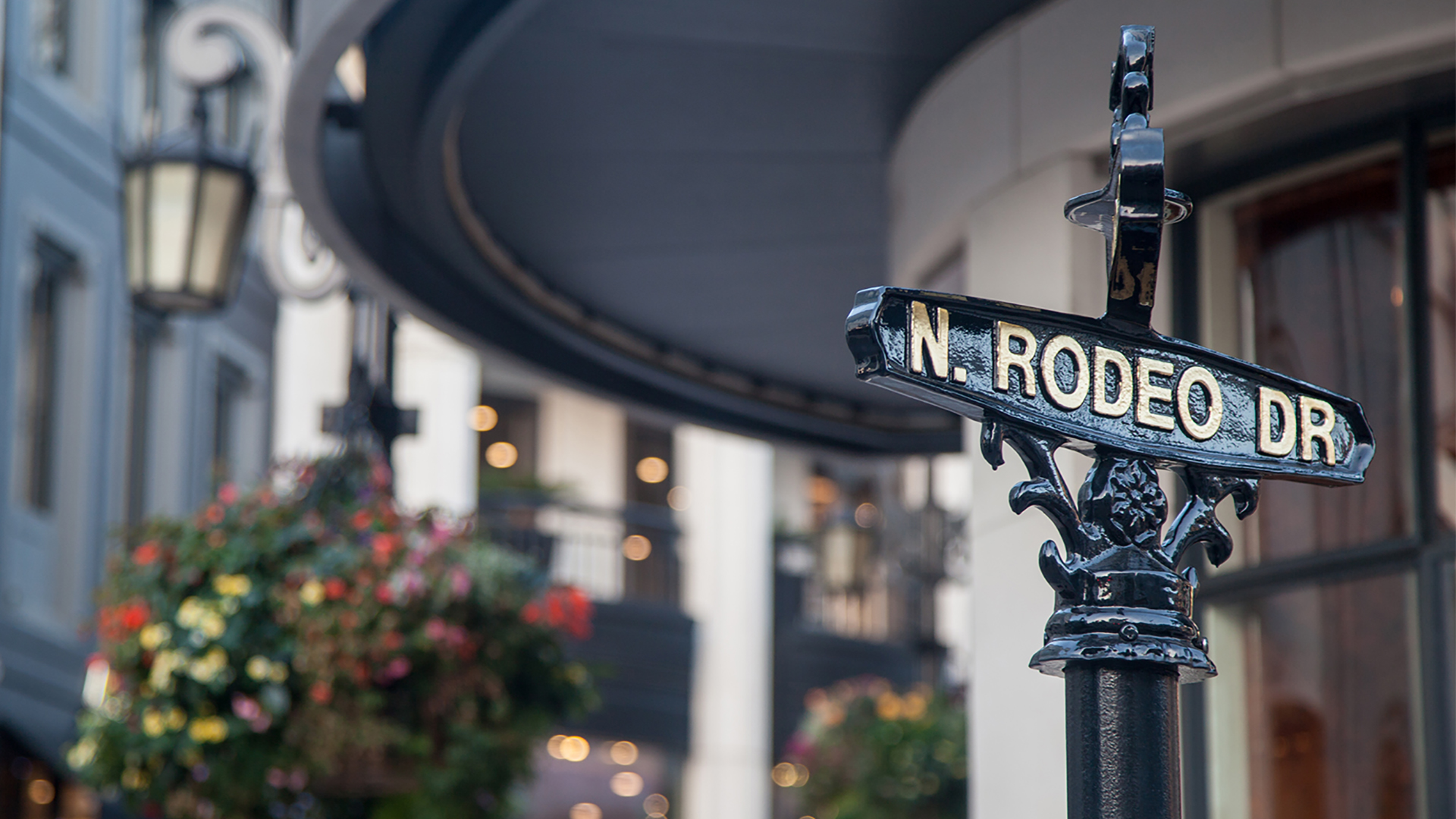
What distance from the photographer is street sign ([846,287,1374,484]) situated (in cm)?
228

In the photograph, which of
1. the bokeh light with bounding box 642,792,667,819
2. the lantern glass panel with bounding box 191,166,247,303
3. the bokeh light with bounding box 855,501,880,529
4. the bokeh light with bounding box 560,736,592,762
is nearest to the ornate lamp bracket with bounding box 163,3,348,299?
the lantern glass panel with bounding box 191,166,247,303

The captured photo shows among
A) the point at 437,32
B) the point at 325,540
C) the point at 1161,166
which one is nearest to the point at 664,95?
the point at 437,32

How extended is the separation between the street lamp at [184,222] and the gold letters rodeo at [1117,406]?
5.68 meters

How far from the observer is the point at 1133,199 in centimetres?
228

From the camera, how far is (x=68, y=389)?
57.1ft

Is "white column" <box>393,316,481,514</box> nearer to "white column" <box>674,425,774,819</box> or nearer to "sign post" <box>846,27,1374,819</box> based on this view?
"white column" <box>674,425,774,819</box>

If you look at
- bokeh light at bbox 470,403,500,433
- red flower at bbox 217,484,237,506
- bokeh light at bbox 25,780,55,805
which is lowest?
bokeh light at bbox 25,780,55,805

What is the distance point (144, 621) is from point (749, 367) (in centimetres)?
291

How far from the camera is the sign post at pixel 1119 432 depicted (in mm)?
2258

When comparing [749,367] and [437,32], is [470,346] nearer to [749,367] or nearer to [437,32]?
[749,367]

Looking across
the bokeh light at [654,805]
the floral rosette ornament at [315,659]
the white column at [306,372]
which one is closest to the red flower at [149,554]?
the floral rosette ornament at [315,659]

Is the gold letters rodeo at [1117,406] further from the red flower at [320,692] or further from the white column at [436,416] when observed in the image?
the white column at [436,416]

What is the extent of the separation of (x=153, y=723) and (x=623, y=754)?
20.8 metres

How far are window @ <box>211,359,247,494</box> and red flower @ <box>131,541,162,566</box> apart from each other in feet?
48.2
